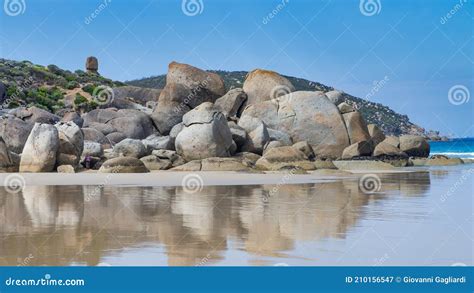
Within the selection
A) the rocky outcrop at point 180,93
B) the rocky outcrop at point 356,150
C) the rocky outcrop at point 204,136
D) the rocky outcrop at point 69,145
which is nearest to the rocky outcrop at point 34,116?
the rocky outcrop at point 180,93

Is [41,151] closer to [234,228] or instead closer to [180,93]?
[180,93]

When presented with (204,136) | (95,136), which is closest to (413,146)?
(204,136)

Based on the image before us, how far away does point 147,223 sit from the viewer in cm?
1149

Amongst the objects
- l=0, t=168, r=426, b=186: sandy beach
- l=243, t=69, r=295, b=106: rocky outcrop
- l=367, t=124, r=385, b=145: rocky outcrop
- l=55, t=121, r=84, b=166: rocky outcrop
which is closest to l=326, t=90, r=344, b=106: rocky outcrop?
l=367, t=124, r=385, b=145: rocky outcrop

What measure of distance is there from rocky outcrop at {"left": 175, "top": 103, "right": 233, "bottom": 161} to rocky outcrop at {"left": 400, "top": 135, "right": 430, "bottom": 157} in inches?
575

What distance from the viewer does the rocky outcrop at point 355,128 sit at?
1423 inches

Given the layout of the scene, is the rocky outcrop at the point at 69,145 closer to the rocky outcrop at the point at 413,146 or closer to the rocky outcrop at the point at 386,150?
the rocky outcrop at the point at 386,150

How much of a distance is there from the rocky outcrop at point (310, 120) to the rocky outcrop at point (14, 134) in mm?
10774

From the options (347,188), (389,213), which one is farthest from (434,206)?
(347,188)

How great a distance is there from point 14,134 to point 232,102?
466 inches

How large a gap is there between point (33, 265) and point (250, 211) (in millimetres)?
6003

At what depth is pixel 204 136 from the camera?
29609 mm

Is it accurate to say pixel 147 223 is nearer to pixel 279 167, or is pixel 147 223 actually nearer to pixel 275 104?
pixel 279 167

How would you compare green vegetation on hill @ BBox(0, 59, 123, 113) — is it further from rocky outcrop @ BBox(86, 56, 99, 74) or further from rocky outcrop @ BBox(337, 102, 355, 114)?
rocky outcrop @ BBox(337, 102, 355, 114)
